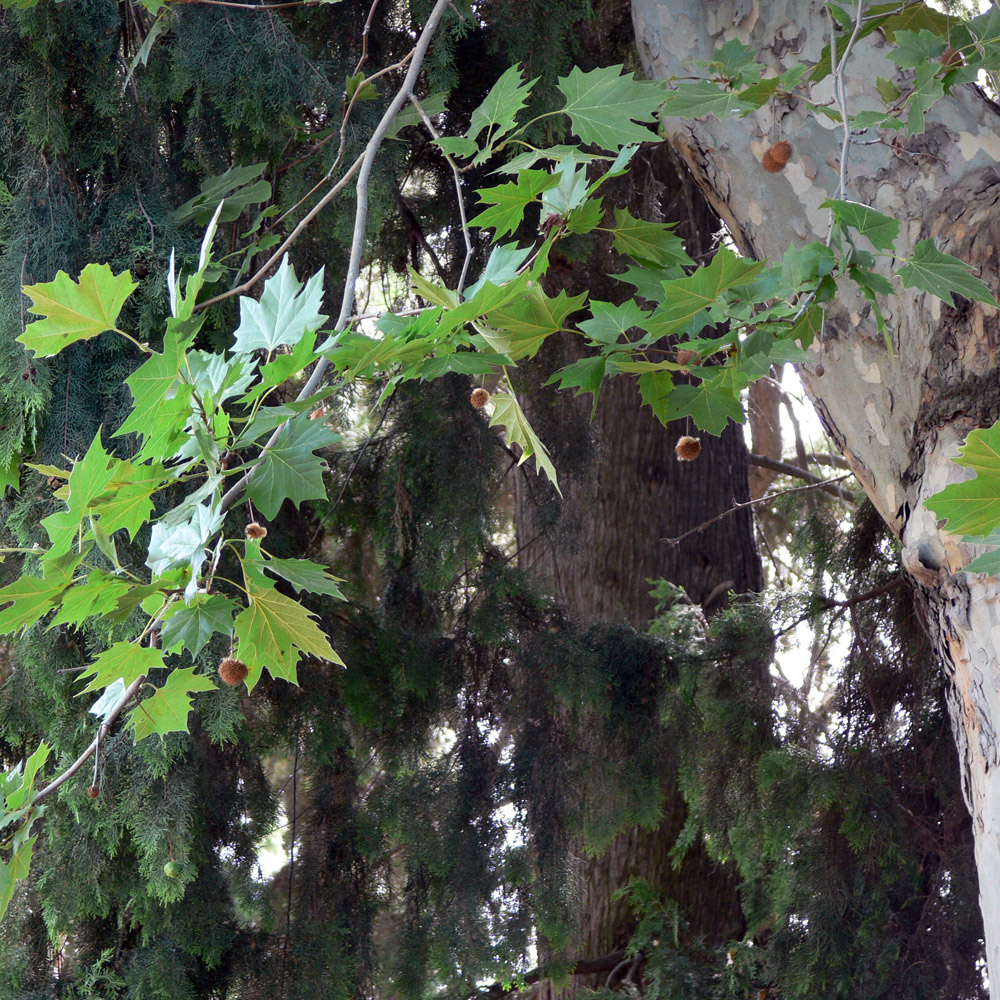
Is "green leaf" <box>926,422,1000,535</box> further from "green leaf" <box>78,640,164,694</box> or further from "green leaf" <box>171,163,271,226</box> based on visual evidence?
"green leaf" <box>171,163,271,226</box>

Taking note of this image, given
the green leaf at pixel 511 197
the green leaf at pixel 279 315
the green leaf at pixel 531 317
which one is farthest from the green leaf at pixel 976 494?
the green leaf at pixel 279 315

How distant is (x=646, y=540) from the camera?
383 centimetres

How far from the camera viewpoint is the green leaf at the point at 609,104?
1360 millimetres

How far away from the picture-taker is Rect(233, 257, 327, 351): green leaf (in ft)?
3.63

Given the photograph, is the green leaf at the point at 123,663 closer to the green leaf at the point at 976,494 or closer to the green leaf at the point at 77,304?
the green leaf at the point at 77,304

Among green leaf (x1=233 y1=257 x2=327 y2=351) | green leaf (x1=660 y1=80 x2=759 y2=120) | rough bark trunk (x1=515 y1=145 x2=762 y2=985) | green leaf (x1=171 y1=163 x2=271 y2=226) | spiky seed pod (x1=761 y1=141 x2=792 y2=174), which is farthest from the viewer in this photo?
rough bark trunk (x1=515 y1=145 x2=762 y2=985)

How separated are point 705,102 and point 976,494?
31.2 inches

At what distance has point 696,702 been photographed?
282cm

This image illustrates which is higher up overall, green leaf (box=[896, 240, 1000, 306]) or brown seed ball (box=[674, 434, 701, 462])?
green leaf (box=[896, 240, 1000, 306])

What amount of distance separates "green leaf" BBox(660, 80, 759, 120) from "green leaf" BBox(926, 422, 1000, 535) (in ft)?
2.33

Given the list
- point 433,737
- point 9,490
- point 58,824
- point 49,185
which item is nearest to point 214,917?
point 58,824

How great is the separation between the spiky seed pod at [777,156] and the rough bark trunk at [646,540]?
4.18 ft

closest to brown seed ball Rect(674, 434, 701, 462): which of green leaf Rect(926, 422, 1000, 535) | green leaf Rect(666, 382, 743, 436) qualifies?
green leaf Rect(666, 382, 743, 436)

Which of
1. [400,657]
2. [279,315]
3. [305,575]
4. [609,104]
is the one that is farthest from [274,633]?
[400,657]
